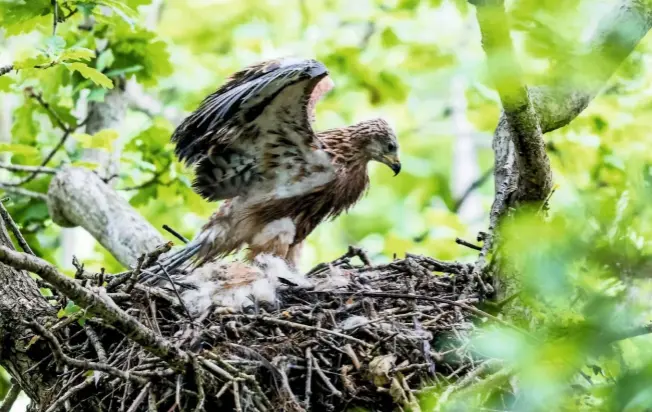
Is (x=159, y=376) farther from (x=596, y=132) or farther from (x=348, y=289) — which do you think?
(x=596, y=132)

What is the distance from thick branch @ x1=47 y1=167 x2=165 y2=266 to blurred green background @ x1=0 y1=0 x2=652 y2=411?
0.89ft

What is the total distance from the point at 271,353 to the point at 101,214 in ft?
6.72

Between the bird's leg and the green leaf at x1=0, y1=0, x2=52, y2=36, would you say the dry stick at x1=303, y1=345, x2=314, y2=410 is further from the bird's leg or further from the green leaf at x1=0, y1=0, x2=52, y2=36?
the bird's leg

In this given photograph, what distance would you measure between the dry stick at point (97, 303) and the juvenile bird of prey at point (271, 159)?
2.07 metres

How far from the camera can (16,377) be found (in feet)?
11.9

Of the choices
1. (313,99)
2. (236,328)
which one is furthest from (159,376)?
(313,99)

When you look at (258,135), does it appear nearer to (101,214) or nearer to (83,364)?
(101,214)

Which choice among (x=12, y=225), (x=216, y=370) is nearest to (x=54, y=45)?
(x=12, y=225)

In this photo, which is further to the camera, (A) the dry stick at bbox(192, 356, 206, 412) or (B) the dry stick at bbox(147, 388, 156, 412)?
(B) the dry stick at bbox(147, 388, 156, 412)

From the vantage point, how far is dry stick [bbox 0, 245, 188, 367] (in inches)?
95.7

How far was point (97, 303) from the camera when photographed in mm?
2580

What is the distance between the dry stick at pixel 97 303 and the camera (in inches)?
95.7

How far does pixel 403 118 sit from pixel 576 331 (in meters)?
9.12

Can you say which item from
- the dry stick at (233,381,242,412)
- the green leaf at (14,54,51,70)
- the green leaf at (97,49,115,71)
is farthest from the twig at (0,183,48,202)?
the dry stick at (233,381,242,412)
